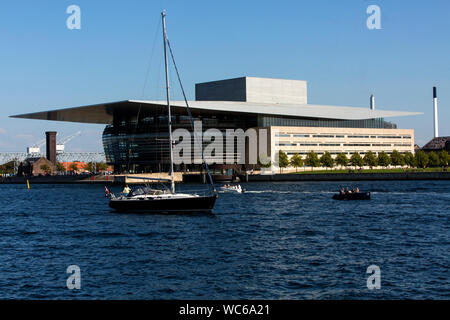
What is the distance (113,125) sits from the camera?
137 m

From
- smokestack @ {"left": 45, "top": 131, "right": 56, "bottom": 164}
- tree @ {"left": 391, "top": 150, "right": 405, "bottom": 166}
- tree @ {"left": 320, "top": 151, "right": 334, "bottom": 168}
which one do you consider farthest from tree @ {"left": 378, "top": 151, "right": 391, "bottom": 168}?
smokestack @ {"left": 45, "top": 131, "right": 56, "bottom": 164}

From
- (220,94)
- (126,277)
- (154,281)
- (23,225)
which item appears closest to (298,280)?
(154,281)

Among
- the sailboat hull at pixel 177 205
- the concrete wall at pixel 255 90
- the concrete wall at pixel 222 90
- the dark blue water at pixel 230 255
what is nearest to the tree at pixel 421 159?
the concrete wall at pixel 255 90

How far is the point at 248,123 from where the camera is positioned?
133 meters

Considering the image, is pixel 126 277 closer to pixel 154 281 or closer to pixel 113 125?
pixel 154 281

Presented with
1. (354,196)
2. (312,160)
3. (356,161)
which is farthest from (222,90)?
(354,196)

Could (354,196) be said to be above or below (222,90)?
below

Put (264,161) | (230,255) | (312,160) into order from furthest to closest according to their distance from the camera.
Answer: (312,160), (264,161), (230,255)

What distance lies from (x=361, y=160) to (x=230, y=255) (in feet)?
358

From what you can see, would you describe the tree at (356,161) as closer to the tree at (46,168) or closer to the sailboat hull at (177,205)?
the sailboat hull at (177,205)

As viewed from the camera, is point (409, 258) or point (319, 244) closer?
point (409, 258)

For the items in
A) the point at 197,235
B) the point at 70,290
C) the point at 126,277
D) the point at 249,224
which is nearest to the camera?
the point at 70,290

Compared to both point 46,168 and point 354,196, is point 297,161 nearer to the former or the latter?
point 354,196
